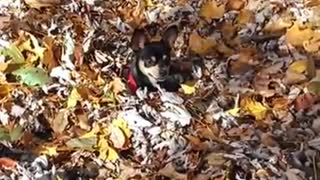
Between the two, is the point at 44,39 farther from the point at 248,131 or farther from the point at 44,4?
the point at 248,131

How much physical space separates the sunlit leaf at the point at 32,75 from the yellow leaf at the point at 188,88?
0.52 m

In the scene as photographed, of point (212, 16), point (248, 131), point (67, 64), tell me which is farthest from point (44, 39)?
point (248, 131)

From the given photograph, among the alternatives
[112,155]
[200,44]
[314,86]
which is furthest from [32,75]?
[314,86]

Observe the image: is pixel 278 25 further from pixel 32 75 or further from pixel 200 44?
pixel 32 75

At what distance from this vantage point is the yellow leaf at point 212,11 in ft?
11.4

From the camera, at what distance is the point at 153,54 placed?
3.16 m

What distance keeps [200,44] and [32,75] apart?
2.26 ft

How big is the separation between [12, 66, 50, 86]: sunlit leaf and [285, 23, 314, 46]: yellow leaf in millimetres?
995

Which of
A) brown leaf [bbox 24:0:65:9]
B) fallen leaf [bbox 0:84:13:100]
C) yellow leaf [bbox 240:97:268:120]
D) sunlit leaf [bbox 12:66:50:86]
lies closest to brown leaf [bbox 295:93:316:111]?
yellow leaf [bbox 240:97:268:120]

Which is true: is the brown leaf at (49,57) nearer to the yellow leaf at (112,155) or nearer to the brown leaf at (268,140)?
the yellow leaf at (112,155)

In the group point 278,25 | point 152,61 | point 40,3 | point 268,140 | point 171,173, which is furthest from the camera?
point 40,3

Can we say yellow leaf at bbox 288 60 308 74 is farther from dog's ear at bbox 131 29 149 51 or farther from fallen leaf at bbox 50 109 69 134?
fallen leaf at bbox 50 109 69 134

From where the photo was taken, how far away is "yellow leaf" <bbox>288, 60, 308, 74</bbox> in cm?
314

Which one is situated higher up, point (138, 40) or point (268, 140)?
point (138, 40)
